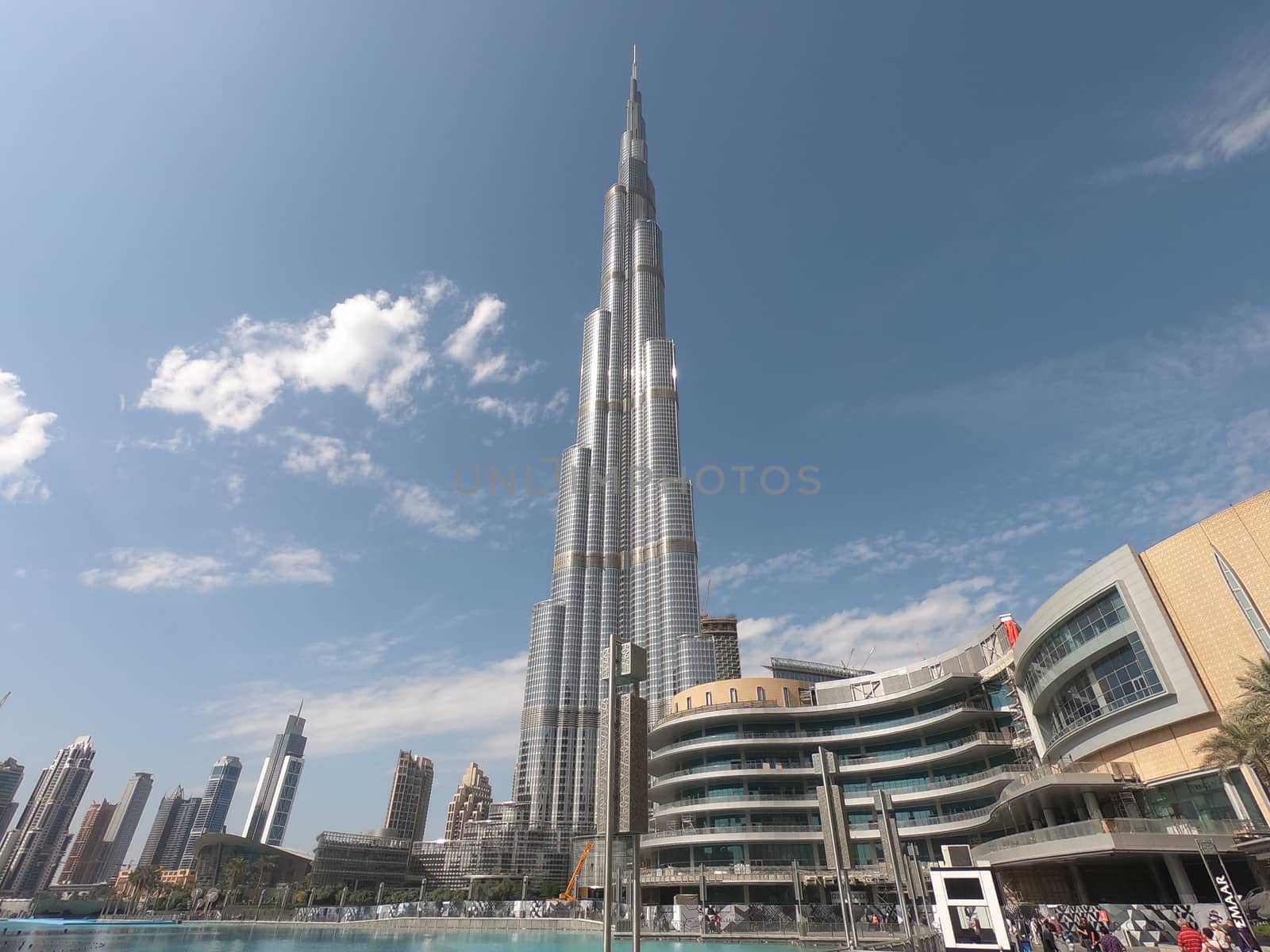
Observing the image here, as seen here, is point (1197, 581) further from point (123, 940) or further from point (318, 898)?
point (318, 898)

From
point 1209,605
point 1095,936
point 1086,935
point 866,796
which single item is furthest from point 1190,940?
point 866,796

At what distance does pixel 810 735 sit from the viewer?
8138 cm

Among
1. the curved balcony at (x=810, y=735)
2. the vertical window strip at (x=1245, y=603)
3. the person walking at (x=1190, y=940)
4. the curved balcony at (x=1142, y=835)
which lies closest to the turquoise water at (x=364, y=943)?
the curved balcony at (x=1142, y=835)

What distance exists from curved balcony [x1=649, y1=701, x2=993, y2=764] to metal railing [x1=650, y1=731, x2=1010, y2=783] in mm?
2232

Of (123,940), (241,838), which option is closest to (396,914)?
(123,940)

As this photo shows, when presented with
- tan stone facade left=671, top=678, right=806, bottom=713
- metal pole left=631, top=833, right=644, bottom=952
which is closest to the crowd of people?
metal pole left=631, top=833, right=644, bottom=952

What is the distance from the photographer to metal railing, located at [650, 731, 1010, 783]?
67150 millimetres

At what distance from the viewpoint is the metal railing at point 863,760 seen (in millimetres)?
67150

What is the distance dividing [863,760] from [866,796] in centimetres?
376

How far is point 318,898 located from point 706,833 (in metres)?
93.5

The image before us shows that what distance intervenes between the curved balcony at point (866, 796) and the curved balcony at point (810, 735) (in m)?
5.54

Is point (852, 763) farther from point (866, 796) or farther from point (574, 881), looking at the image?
point (574, 881)

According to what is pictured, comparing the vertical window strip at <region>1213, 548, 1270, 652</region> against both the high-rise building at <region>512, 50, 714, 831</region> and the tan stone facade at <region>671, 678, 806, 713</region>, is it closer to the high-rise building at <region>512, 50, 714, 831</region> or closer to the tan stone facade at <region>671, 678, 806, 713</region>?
the tan stone facade at <region>671, 678, 806, 713</region>

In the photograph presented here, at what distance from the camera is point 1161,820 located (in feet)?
116
